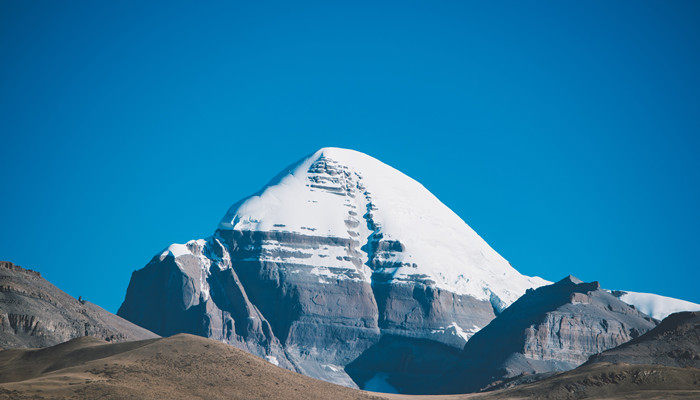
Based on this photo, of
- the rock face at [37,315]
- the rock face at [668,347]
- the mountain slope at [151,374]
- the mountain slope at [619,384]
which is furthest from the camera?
the rock face at [668,347]

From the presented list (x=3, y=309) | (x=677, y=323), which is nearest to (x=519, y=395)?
(x=677, y=323)

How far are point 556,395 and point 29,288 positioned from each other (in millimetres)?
90433

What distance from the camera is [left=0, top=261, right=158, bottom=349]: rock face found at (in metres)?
158

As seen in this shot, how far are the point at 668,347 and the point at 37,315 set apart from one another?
10208cm

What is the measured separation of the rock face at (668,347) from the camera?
16950 cm

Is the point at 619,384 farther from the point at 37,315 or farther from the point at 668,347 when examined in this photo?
the point at 37,315

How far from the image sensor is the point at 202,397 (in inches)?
3905

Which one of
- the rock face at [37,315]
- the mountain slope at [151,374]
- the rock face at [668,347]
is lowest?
the mountain slope at [151,374]

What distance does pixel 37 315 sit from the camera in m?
163

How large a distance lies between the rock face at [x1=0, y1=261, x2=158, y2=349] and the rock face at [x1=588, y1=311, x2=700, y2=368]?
82.8 meters

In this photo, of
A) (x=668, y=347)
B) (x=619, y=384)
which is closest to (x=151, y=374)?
(x=619, y=384)

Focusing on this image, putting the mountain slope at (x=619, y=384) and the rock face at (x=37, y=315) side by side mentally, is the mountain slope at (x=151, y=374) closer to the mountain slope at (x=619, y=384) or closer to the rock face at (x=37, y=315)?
the mountain slope at (x=619, y=384)

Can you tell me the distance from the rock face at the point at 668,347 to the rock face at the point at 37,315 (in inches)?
3260

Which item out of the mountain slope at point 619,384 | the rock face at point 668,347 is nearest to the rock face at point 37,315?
the mountain slope at point 619,384
